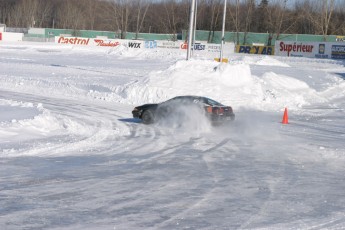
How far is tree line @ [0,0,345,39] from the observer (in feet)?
346

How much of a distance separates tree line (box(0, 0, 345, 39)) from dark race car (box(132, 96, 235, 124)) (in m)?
77.4

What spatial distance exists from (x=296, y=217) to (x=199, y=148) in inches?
305

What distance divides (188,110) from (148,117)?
5.58 ft

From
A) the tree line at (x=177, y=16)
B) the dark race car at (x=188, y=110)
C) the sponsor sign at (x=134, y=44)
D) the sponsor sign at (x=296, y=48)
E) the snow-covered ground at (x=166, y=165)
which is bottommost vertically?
the snow-covered ground at (x=166, y=165)

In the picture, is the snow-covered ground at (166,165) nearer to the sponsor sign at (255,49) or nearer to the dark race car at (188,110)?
the dark race car at (188,110)

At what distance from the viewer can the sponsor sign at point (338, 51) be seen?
73062mm

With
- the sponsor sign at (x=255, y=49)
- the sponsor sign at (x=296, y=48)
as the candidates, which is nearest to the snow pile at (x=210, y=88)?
the sponsor sign at (x=296, y=48)

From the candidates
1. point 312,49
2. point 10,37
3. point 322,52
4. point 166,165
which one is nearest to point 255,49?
point 312,49

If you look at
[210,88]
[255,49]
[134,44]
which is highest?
[255,49]

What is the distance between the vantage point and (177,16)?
409 feet

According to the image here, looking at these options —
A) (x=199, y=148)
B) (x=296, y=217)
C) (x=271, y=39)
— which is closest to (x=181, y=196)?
(x=296, y=217)

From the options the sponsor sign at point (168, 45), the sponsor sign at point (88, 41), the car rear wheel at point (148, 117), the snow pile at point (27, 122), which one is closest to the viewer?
the snow pile at point (27, 122)

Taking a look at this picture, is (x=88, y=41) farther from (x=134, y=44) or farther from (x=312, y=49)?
(x=312, y=49)

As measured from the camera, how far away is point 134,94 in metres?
32.4
